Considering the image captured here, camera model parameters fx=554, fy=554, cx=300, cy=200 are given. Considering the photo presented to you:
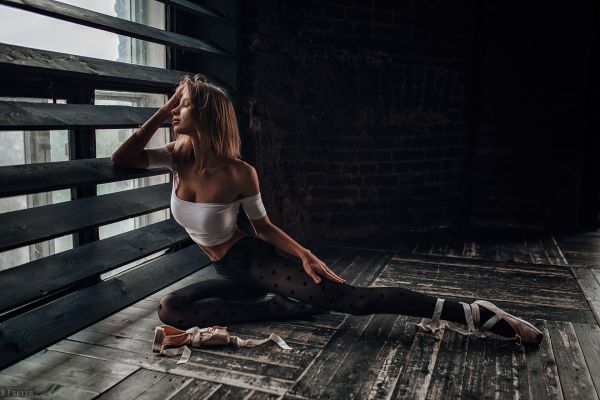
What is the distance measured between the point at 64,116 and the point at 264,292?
128cm

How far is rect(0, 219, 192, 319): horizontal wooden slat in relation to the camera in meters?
2.36

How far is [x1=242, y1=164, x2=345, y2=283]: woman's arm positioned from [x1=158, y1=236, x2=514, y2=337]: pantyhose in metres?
0.04

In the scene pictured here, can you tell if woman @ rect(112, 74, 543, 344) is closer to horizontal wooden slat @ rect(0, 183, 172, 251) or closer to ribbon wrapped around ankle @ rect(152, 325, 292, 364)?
ribbon wrapped around ankle @ rect(152, 325, 292, 364)

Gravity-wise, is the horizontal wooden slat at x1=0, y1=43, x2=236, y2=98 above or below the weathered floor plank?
above

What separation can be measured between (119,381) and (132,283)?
0.95 meters

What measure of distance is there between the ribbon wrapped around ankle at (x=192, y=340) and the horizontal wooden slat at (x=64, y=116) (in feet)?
3.41

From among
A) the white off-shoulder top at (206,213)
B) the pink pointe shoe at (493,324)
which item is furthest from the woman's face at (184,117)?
the pink pointe shoe at (493,324)

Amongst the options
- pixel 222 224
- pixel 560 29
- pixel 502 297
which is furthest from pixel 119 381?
pixel 560 29

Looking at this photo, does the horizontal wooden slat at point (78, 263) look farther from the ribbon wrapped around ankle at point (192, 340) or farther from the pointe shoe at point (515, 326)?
the pointe shoe at point (515, 326)

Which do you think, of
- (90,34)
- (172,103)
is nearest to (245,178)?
(172,103)

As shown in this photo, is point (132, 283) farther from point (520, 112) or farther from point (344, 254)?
point (520, 112)

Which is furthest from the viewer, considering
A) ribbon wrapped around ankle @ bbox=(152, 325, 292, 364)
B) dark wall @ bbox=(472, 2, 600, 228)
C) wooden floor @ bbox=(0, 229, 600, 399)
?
dark wall @ bbox=(472, 2, 600, 228)

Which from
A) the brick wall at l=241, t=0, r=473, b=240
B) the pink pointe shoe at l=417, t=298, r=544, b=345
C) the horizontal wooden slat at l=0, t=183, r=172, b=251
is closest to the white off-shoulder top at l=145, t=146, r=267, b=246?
the horizontal wooden slat at l=0, t=183, r=172, b=251

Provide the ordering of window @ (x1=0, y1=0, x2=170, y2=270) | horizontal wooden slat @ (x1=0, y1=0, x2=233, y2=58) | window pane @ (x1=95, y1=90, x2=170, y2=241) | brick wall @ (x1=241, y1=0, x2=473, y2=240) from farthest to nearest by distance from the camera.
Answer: brick wall @ (x1=241, y1=0, x2=473, y2=240) < window pane @ (x1=95, y1=90, x2=170, y2=241) < window @ (x1=0, y1=0, x2=170, y2=270) < horizontal wooden slat @ (x1=0, y1=0, x2=233, y2=58)
